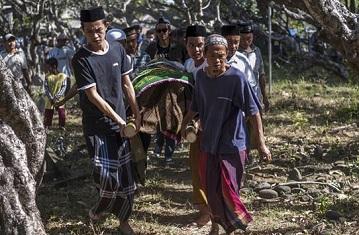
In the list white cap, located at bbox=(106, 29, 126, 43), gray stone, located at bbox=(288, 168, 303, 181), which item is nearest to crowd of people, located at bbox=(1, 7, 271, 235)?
white cap, located at bbox=(106, 29, 126, 43)

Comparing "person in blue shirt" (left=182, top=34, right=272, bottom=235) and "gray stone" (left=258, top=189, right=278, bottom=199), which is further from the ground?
"person in blue shirt" (left=182, top=34, right=272, bottom=235)

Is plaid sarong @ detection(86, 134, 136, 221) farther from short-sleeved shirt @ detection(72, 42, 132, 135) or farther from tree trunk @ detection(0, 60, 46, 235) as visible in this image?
tree trunk @ detection(0, 60, 46, 235)

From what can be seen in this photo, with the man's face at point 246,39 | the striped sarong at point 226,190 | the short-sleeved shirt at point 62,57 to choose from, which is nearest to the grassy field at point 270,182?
the striped sarong at point 226,190

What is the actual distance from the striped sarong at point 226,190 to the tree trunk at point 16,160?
1322 mm

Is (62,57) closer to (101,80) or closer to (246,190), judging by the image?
(246,190)

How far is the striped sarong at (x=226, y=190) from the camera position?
16.1ft

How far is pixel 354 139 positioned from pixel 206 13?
7877mm

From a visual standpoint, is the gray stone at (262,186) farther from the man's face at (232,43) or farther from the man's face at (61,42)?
the man's face at (61,42)

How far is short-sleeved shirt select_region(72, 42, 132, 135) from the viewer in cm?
503

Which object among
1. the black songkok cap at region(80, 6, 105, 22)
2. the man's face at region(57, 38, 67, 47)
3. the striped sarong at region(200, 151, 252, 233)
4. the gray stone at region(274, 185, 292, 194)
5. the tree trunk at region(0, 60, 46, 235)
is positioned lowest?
the gray stone at region(274, 185, 292, 194)

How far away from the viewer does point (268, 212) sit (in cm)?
596

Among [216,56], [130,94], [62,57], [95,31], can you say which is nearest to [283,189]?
[130,94]

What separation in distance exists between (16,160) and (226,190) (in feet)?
5.11

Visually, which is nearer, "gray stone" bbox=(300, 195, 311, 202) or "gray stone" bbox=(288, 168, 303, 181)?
"gray stone" bbox=(300, 195, 311, 202)
